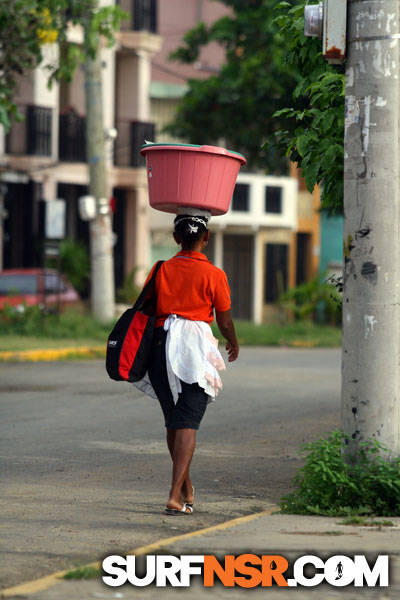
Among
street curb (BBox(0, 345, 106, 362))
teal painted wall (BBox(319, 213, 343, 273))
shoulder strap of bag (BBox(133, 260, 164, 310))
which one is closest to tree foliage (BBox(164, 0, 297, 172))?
street curb (BBox(0, 345, 106, 362))

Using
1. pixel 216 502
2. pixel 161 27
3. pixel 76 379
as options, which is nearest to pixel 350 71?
pixel 216 502

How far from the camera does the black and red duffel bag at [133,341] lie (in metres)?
7.70

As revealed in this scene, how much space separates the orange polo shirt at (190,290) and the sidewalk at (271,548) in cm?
118

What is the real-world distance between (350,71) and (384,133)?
1.38 feet

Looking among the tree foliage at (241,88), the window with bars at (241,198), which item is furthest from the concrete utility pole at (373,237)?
the window with bars at (241,198)

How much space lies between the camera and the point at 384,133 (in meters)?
7.54

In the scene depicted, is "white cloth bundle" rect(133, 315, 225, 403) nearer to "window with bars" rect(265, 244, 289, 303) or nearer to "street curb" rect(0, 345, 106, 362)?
A: "street curb" rect(0, 345, 106, 362)

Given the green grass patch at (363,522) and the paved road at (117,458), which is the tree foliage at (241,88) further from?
the green grass patch at (363,522)

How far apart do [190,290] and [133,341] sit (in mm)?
441

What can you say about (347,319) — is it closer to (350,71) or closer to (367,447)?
(367,447)

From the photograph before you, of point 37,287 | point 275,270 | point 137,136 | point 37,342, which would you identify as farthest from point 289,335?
point 275,270

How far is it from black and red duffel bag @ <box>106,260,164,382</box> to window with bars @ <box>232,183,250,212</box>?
36330 mm

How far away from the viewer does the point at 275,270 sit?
46125 millimetres

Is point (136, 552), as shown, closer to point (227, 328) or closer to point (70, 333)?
point (227, 328)
